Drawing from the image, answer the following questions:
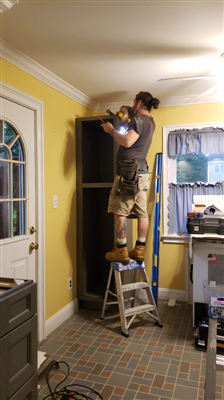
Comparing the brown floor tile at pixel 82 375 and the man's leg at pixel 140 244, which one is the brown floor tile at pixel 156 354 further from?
the man's leg at pixel 140 244

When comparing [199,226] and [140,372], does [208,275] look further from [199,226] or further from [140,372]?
[140,372]

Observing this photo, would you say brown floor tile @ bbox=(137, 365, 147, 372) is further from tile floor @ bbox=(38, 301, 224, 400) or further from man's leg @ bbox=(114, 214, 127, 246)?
man's leg @ bbox=(114, 214, 127, 246)

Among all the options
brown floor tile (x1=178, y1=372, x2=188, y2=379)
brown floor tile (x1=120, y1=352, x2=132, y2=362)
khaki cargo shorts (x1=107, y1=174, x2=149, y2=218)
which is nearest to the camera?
brown floor tile (x1=178, y1=372, x2=188, y2=379)

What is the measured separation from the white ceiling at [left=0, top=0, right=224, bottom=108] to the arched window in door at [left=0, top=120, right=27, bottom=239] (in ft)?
2.35

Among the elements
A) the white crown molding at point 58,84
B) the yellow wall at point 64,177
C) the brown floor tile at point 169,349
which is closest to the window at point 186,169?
the yellow wall at point 64,177

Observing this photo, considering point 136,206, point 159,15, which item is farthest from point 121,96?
point 159,15

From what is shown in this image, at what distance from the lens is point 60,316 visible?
126 inches

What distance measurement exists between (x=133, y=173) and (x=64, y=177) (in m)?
0.88

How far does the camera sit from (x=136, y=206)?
3045 mm

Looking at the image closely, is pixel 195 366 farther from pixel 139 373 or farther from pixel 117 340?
pixel 117 340

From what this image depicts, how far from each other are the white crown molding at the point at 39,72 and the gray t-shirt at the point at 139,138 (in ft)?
2.97

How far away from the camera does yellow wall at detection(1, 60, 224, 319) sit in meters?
2.98

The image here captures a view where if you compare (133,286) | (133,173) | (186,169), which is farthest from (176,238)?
(133,173)

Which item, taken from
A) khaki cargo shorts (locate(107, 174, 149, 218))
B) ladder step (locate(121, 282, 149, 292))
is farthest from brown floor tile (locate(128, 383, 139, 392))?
khaki cargo shorts (locate(107, 174, 149, 218))
